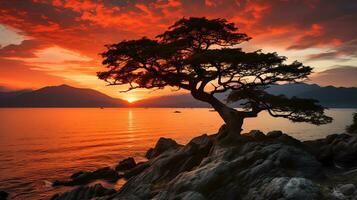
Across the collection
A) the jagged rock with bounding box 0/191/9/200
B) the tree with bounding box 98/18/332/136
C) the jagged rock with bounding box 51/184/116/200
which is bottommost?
the jagged rock with bounding box 0/191/9/200

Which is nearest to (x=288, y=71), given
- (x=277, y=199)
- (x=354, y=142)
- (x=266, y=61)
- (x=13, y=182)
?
(x=266, y=61)

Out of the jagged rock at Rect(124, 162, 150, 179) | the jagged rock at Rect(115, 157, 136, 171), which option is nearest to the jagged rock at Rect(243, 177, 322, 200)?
the jagged rock at Rect(124, 162, 150, 179)

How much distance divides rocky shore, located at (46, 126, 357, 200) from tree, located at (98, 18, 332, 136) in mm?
2758

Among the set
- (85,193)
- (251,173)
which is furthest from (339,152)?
(85,193)

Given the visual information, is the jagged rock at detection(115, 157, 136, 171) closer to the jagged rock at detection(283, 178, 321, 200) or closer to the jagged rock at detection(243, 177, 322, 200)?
the jagged rock at detection(243, 177, 322, 200)

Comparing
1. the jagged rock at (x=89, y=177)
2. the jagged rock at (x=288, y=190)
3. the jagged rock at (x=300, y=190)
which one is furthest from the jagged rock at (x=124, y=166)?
the jagged rock at (x=300, y=190)

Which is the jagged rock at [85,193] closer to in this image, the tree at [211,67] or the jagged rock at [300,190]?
the tree at [211,67]

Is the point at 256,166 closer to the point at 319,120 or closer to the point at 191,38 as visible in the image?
the point at 319,120

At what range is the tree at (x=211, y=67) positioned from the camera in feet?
84.9

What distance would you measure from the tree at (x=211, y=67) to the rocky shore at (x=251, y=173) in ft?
9.05

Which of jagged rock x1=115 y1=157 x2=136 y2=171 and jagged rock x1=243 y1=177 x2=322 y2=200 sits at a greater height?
jagged rock x1=243 y1=177 x2=322 y2=200

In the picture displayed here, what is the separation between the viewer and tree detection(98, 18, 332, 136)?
25.9m

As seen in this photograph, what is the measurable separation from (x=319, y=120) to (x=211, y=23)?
13.0 m

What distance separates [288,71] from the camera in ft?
85.8
